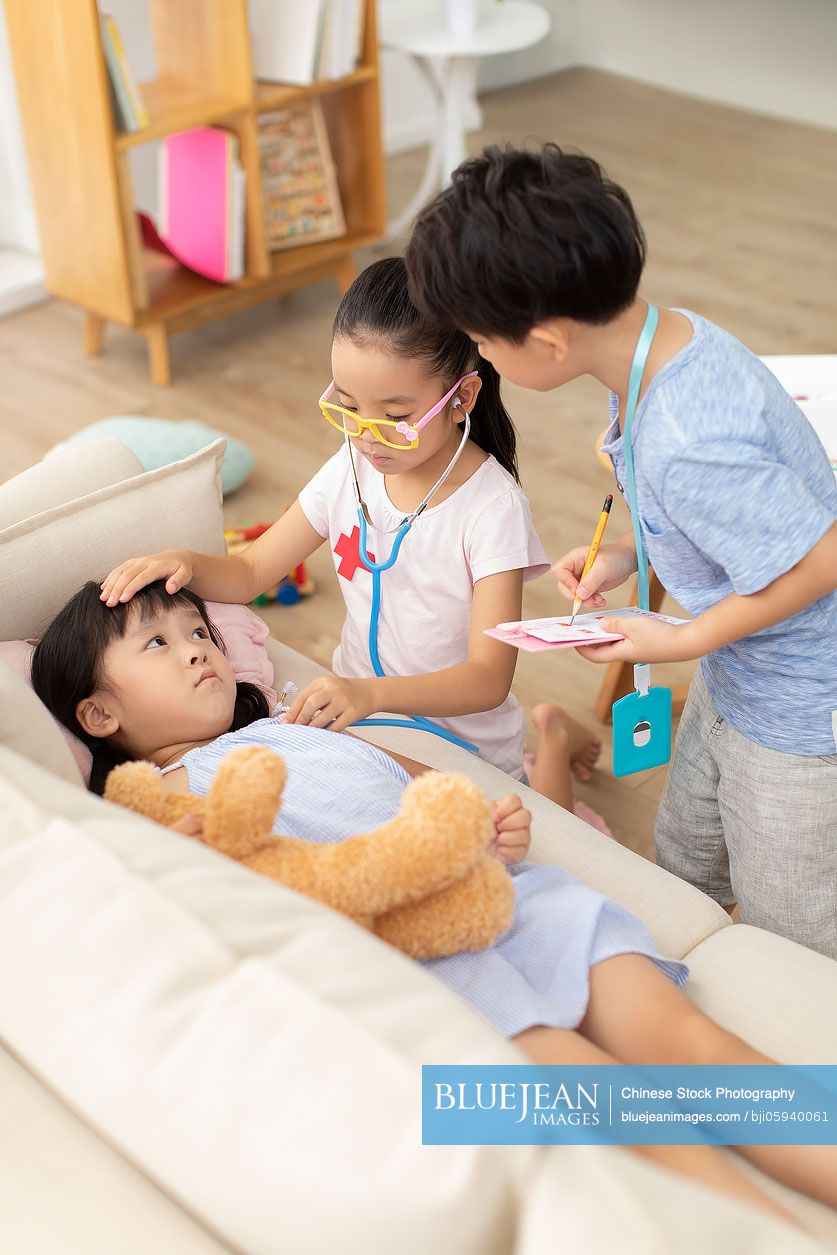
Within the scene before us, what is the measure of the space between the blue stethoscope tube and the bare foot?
35cm

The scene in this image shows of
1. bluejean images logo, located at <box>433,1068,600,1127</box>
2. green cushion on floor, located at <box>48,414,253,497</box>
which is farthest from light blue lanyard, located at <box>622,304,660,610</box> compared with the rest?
green cushion on floor, located at <box>48,414,253,497</box>

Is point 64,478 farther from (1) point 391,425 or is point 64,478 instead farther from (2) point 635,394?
(2) point 635,394

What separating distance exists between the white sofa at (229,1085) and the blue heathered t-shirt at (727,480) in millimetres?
588

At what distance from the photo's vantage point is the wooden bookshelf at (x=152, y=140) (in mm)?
3162

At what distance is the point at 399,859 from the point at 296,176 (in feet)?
10.1

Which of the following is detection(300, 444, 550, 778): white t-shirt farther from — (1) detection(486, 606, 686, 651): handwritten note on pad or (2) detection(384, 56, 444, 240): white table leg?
(2) detection(384, 56, 444, 240): white table leg

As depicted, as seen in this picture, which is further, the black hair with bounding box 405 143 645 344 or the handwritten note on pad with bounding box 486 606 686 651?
the handwritten note on pad with bounding box 486 606 686 651

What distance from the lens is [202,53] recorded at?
3.39 m

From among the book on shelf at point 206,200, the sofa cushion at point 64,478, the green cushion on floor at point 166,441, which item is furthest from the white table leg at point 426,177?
the sofa cushion at point 64,478

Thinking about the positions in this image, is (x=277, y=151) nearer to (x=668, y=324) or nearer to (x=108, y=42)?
(x=108, y=42)

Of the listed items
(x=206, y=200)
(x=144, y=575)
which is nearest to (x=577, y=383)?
(x=206, y=200)

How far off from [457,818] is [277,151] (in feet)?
10.0

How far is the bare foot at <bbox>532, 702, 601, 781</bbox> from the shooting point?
2.10m

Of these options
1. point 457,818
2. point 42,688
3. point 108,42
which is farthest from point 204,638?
point 108,42
